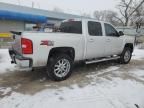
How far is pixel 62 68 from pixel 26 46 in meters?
1.41

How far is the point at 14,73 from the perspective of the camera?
650cm

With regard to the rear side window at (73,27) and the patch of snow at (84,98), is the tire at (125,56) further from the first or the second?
the patch of snow at (84,98)

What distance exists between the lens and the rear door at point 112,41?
725cm

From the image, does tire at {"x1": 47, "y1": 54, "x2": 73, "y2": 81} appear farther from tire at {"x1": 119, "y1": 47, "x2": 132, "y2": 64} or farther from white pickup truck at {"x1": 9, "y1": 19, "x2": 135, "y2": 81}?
tire at {"x1": 119, "y1": 47, "x2": 132, "y2": 64}

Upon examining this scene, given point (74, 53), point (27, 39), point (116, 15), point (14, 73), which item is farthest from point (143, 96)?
point (116, 15)

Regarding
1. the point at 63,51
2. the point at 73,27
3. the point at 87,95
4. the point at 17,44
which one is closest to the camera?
the point at 87,95

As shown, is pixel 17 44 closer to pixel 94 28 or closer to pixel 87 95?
pixel 87 95

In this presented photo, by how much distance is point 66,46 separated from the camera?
5.63 metres

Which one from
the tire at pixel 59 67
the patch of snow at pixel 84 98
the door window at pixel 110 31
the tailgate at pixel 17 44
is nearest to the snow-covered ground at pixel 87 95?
the patch of snow at pixel 84 98

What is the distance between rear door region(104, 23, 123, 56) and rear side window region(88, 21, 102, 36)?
1.38 ft

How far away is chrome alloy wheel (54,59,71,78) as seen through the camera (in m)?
5.56

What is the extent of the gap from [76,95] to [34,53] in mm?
1595

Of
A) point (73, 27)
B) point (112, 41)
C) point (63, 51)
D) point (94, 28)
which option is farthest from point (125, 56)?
point (63, 51)

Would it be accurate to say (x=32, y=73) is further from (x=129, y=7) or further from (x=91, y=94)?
(x=129, y=7)
